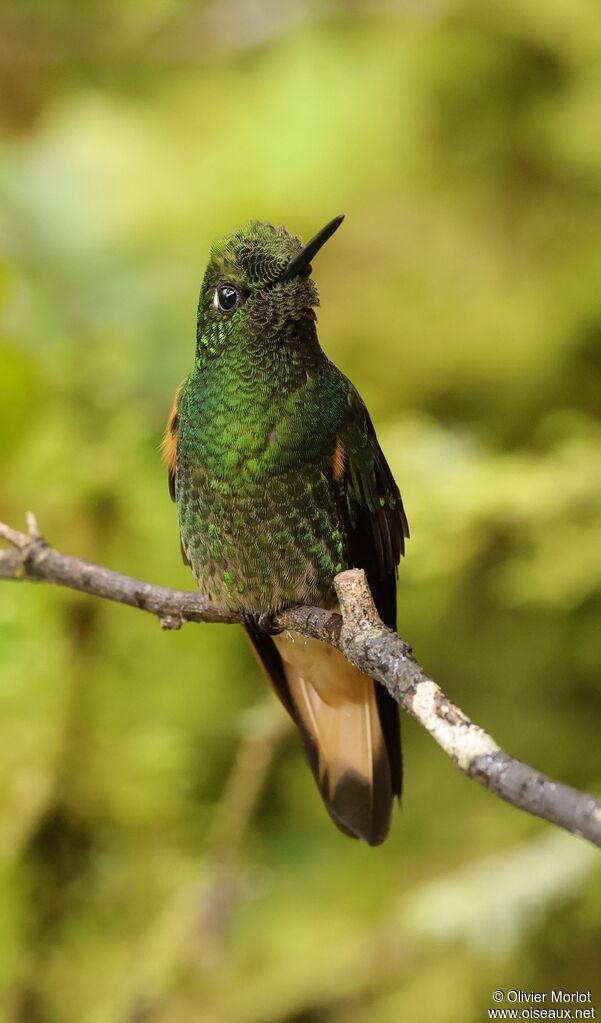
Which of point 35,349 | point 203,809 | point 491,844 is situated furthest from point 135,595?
point 491,844

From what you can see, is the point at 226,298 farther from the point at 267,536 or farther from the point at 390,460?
the point at 390,460

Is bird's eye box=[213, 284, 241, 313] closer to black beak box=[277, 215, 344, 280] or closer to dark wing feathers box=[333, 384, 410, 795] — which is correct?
black beak box=[277, 215, 344, 280]

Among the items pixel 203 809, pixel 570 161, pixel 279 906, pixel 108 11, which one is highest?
pixel 108 11

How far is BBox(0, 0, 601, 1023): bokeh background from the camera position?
7.84ft

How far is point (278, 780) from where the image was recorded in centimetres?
292

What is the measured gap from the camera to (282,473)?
1.45 m

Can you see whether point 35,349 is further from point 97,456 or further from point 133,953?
point 133,953

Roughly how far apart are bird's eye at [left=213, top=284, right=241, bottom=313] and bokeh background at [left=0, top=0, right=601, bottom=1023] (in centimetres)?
76

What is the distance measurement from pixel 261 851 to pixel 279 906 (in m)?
0.16

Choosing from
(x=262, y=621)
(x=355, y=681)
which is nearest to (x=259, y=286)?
(x=262, y=621)

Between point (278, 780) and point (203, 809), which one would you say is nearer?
point (203, 809)

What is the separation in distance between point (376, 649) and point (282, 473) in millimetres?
463

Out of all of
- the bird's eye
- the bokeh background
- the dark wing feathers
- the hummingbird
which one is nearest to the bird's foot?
the hummingbird

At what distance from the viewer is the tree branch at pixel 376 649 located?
73 cm
